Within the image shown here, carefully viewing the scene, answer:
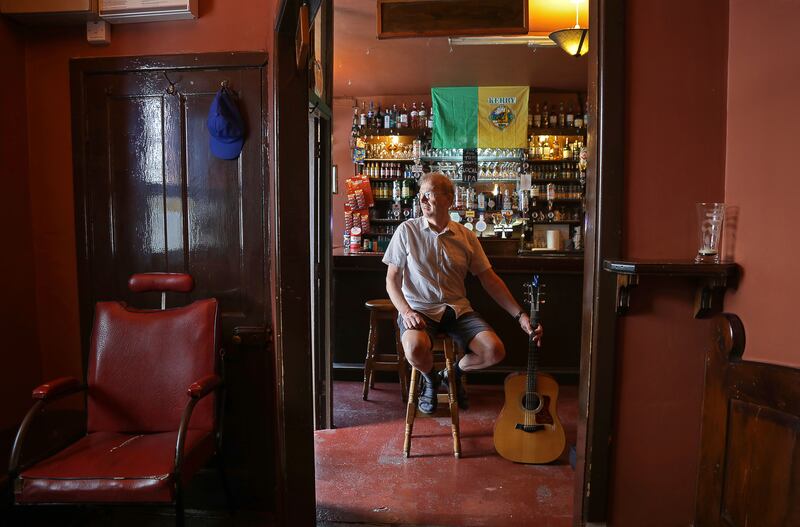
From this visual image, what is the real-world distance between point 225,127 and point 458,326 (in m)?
1.69

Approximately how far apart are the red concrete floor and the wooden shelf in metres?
1.14

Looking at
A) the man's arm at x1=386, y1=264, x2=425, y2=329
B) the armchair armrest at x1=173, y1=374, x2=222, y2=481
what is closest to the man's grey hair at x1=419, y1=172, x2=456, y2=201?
the man's arm at x1=386, y1=264, x2=425, y2=329

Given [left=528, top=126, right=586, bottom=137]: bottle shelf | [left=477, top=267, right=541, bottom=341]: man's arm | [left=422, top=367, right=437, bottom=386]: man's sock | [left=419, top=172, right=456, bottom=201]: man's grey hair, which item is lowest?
[left=422, top=367, right=437, bottom=386]: man's sock

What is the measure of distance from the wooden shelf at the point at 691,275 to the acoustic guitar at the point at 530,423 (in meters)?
1.05

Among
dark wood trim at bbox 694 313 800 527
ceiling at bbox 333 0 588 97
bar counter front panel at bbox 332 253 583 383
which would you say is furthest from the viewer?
ceiling at bbox 333 0 588 97

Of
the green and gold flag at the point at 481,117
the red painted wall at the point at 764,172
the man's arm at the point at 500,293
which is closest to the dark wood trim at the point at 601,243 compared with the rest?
the red painted wall at the point at 764,172

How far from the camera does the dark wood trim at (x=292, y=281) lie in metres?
2.20

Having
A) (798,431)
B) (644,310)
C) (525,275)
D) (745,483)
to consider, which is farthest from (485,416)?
(798,431)

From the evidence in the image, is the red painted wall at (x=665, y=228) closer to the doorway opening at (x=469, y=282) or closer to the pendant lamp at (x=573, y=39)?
the doorway opening at (x=469, y=282)

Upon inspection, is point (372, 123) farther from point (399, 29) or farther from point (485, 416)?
point (485, 416)

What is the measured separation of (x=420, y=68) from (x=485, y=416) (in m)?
4.56

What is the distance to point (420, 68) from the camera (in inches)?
268

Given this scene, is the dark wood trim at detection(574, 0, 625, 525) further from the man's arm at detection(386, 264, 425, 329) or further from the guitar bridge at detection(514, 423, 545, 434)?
the man's arm at detection(386, 264, 425, 329)

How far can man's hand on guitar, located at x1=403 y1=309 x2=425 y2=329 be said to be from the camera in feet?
9.83
